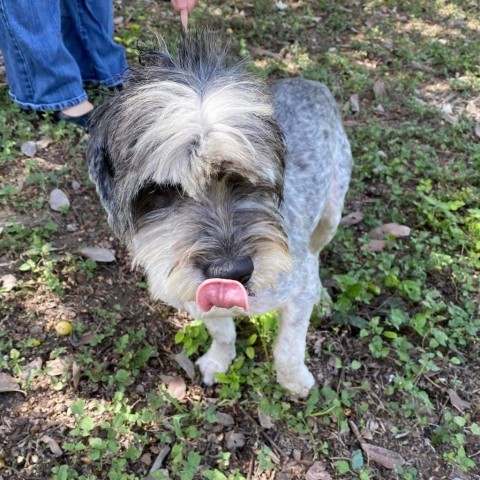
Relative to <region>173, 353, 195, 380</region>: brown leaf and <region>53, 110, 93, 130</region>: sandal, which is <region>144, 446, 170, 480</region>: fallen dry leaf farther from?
<region>53, 110, 93, 130</region>: sandal

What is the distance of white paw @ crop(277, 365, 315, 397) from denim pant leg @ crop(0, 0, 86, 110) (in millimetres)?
2894

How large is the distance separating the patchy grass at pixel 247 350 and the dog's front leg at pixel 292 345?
145 millimetres

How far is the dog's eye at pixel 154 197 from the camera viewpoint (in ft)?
7.42

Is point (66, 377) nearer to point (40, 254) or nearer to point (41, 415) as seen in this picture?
point (41, 415)

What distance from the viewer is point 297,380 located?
10.3 feet

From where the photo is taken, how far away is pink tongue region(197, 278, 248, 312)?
7.02 ft

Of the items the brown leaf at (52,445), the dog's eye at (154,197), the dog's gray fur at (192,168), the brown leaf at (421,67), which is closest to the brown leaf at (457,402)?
the dog's gray fur at (192,168)

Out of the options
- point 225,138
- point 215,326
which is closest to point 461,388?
point 215,326

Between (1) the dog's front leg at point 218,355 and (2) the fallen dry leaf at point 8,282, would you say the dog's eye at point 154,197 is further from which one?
(2) the fallen dry leaf at point 8,282

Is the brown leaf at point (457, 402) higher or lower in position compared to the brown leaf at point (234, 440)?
higher

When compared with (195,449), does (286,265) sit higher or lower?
higher

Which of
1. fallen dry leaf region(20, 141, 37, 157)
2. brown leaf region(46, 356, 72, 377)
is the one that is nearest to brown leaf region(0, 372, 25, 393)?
brown leaf region(46, 356, 72, 377)

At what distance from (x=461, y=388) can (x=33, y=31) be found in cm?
393

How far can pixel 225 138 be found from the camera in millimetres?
2059
